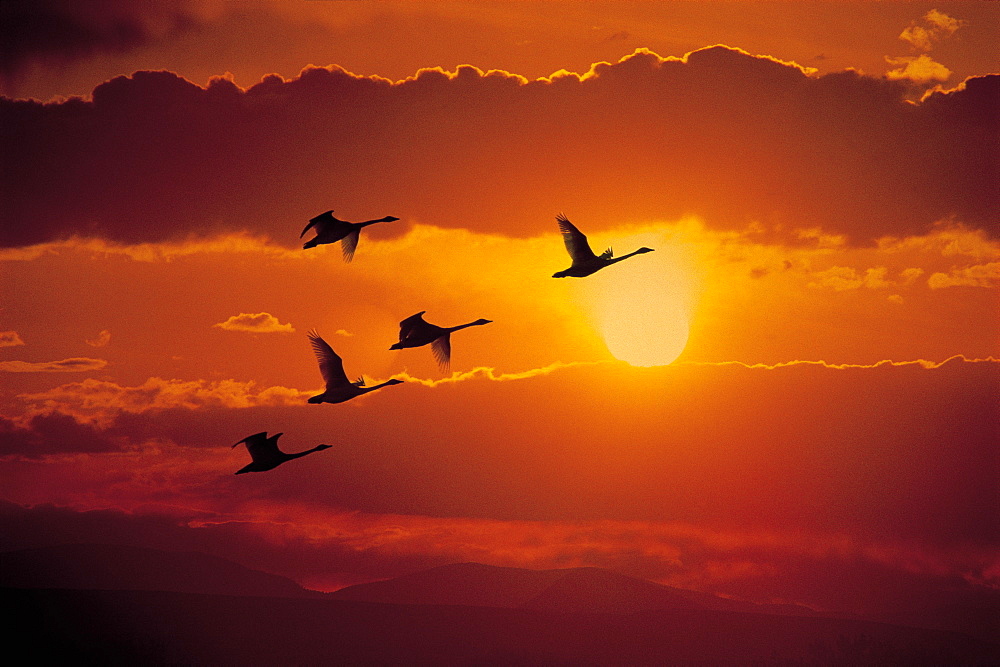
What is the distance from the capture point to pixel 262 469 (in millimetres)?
32312

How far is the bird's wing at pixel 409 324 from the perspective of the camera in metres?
32.2

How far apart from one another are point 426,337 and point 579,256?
5233mm

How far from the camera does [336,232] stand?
3206cm

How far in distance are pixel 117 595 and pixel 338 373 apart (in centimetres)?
8846

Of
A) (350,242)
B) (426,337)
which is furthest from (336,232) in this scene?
(426,337)

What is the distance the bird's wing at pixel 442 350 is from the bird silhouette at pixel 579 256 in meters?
4.16

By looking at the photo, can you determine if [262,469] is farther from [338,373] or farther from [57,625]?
[57,625]

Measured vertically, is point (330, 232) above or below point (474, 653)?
above

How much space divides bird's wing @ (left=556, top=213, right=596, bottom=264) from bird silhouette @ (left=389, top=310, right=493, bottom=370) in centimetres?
467

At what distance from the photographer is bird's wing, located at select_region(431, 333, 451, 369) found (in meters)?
33.2

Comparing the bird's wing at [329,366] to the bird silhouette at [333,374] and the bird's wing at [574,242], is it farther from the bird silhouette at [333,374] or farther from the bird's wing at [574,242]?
the bird's wing at [574,242]

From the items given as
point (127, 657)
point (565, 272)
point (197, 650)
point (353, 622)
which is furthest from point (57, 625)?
point (565, 272)

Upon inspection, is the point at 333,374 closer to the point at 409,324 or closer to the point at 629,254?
the point at 409,324

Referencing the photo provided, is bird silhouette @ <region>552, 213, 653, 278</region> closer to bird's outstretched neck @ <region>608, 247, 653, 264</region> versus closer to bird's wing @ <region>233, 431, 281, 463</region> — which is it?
bird's outstretched neck @ <region>608, 247, 653, 264</region>
